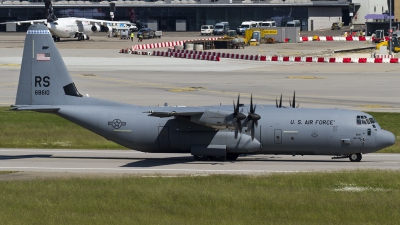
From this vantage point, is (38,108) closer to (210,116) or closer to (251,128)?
(210,116)

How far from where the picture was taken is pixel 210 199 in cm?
2522

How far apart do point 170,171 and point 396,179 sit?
10.8 m

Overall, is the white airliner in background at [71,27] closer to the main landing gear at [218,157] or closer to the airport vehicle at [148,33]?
the airport vehicle at [148,33]

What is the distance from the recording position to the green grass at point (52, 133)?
4256 cm

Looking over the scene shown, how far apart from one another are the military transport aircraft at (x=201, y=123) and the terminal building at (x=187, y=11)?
5582 inches

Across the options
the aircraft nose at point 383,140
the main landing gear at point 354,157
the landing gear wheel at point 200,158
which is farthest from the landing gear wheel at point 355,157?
the landing gear wheel at point 200,158

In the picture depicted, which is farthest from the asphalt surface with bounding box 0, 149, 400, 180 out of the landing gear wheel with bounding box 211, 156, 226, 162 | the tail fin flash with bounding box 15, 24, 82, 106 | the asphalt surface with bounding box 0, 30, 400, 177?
the tail fin flash with bounding box 15, 24, 82, 106

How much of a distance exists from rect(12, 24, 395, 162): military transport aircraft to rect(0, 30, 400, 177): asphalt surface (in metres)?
0.92

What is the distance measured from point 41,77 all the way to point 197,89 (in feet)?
92.3

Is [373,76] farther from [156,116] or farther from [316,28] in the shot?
[316,28]

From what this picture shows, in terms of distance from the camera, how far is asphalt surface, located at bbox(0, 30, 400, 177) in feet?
114

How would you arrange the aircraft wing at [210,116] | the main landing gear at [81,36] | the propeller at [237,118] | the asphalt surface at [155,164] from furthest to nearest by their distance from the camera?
the main landing gear at [81,36] → the aircraft wing at [210,116] → the propeller at [237,118] → the asphalt surface at [155,164]

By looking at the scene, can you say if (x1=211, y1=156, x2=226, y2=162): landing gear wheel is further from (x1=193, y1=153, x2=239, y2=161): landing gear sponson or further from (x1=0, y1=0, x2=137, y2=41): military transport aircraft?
(x1=0, y1=0, x2=137, y2=41): military transport aircraft

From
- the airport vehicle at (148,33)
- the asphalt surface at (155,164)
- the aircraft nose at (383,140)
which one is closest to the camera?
the asphalt surface at (155,164)
